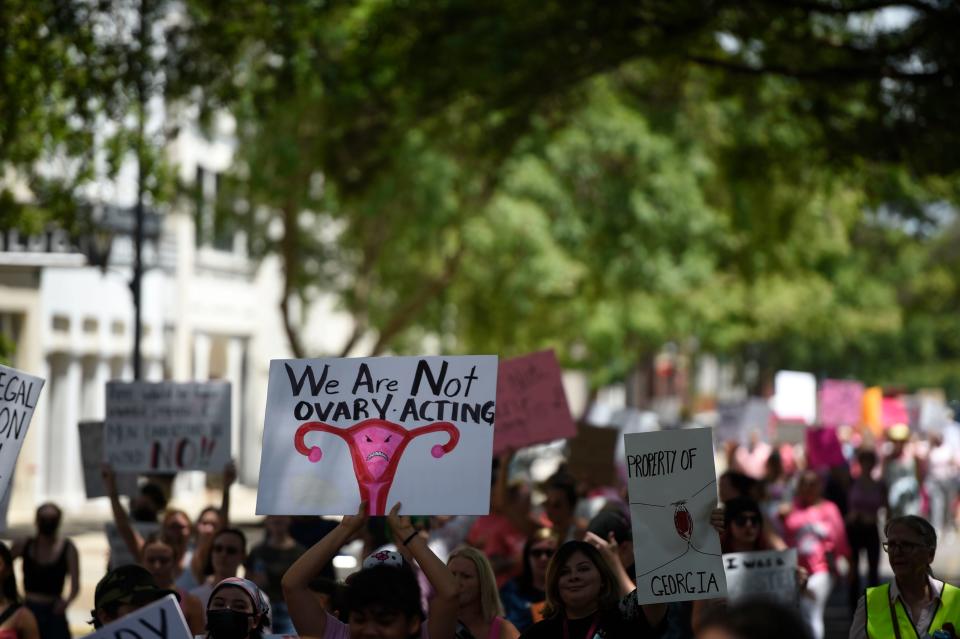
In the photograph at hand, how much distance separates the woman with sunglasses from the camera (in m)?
7.12

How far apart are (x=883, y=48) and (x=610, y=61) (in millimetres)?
2606

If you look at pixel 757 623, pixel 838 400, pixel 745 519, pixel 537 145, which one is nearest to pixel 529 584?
pixel 745 519

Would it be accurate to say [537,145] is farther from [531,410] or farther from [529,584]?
[529,584]

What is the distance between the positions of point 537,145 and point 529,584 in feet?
67.2

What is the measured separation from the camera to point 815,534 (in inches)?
482

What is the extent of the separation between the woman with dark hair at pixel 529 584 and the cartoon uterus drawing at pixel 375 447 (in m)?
2.19

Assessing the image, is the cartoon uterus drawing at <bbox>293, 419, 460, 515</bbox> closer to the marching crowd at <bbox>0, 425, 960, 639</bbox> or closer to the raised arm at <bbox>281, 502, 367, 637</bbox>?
the marching crowd at <bbox>0, 425, 960, 639</bbox>

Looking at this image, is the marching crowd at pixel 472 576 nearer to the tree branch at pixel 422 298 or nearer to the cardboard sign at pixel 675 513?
the cardboard sign at pixel 675 513

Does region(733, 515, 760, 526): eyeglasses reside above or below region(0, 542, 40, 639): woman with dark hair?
above

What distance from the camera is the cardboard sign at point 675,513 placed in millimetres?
7055

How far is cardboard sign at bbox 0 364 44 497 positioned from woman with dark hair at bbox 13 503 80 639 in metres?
3.04

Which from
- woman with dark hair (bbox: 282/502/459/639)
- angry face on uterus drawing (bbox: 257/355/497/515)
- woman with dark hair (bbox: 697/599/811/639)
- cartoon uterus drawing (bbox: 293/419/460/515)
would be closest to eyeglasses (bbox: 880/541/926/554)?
angry face on uterus drawing (bbox: 257/355/497/515)

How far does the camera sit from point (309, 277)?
32031 mm

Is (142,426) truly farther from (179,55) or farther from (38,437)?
(38,437)
